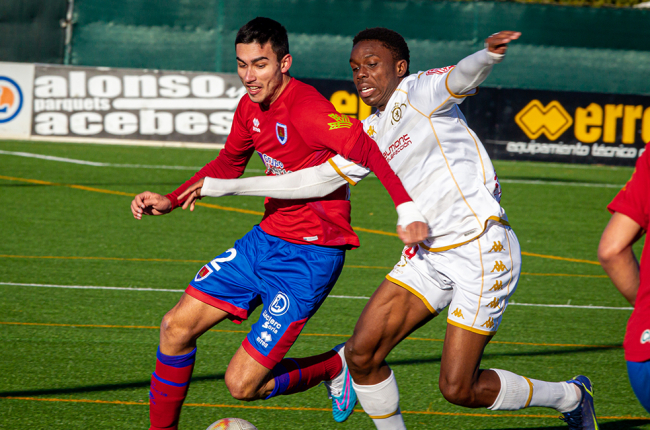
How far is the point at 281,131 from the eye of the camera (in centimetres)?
402

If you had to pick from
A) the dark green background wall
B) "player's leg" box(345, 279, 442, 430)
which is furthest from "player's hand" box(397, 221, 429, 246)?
the dark green background wall

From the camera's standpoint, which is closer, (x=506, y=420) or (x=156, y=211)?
(x=156, y=211)

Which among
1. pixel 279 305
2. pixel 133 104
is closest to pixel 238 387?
pixel 279 305

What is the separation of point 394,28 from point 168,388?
760 inches

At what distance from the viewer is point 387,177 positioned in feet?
11.5

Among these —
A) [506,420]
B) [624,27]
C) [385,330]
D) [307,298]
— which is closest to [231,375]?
[307,298]

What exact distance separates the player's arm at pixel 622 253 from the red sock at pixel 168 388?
7.45 ft

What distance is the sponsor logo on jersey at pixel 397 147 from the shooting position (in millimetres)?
3742

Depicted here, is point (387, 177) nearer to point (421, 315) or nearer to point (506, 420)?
point (421, 315)

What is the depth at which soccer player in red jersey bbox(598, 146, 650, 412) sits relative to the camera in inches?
93.1

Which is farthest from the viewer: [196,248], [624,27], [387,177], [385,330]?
[624,27]

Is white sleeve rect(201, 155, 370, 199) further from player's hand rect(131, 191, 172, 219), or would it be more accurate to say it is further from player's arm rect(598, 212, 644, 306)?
player's arm rect(598, 212, 644, 306)

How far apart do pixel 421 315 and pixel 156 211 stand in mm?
1457

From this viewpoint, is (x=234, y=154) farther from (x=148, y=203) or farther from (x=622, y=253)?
Answer: (x=622, y=253)
